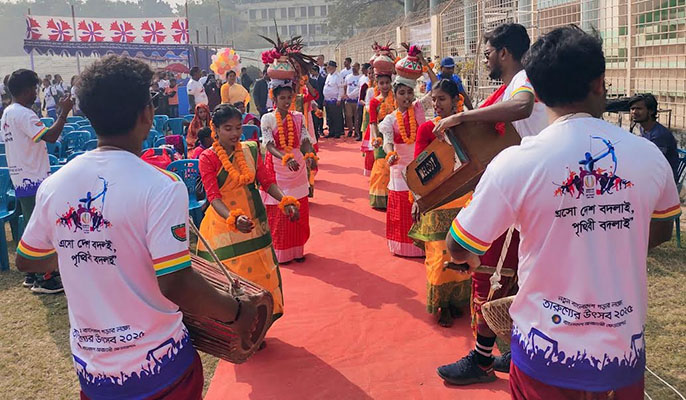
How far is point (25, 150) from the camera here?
17.2ft

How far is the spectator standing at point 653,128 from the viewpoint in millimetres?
5496

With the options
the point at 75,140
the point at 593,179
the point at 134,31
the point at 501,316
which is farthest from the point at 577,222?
the point at 134,31

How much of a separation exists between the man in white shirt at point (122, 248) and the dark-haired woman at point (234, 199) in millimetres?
1929

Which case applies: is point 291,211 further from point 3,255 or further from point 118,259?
point 3,255

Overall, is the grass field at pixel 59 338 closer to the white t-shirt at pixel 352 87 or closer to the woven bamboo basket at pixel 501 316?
the woven bamboo basket at pixel 501 316

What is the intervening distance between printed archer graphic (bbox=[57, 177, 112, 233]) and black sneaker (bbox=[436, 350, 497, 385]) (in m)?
2.41

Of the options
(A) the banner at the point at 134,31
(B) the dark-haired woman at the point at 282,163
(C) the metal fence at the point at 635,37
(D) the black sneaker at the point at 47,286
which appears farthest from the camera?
(A) the banner at the point at 134,31

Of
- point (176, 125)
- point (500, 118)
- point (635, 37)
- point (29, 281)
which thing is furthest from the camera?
point (176, 125)

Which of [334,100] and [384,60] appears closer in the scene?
[384,60]

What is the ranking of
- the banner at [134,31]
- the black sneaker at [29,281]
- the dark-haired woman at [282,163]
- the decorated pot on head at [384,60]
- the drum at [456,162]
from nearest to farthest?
the drum at [456,162]
the black sneaker at [29,281]
the dark-haired woman at [282,163]
the decorated pot on head at [384,60]
the banner at [134,31]

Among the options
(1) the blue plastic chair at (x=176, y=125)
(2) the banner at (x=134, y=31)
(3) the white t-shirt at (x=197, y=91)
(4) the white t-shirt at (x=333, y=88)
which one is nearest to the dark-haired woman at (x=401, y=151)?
→ (1) the blue plastic chair at (x=176, y=125)

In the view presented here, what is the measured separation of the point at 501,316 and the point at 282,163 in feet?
12.3

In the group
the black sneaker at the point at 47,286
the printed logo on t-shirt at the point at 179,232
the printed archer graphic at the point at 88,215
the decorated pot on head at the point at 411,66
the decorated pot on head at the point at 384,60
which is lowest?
the black sneaker at the point at 47,286

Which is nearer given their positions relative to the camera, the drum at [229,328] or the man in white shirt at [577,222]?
the man in white shirt at [577,222]
